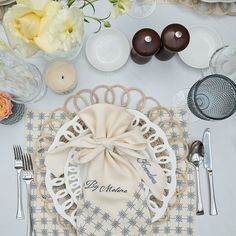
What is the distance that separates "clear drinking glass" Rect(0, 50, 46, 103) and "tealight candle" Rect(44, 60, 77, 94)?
0.09 ft

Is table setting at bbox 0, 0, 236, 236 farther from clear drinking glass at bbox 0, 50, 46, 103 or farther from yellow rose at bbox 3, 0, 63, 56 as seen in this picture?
yellow rose at bbox 3, 0, 63, 56

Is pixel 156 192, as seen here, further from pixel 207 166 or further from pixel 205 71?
pixel 205 71

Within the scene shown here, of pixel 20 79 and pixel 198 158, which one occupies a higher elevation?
pixel 20 79

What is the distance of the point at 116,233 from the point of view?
720 millimetres

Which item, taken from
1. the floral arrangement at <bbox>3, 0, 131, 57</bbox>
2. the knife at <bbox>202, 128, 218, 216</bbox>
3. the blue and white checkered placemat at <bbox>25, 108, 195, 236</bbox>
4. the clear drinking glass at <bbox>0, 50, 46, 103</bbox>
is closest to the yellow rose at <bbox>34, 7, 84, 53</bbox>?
the floral arrangement at <bbox>3, 0, 131, 57</bbox>

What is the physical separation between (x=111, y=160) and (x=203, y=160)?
206 mm

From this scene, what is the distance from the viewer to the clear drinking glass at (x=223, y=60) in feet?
2.39

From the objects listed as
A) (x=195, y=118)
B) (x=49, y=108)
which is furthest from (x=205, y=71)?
(x=49, y=108)

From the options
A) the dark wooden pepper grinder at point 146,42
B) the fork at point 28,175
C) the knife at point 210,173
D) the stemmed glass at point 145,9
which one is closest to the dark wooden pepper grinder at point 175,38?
the dark wooden pepper grinder at point 146,42

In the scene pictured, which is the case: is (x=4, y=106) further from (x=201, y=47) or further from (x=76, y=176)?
(x=201, y=47)

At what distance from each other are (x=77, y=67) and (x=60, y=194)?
0.27 metres

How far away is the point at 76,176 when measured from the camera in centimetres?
74

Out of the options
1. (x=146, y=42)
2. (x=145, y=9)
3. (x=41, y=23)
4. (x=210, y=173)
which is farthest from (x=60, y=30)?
(x=210, y=173)

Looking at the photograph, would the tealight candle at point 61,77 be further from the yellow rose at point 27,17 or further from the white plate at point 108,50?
the yellow rose at point 27,17
